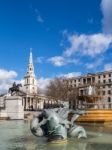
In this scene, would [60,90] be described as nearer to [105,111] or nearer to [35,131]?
[105,111]

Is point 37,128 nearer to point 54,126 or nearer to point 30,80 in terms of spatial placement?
point 54,126

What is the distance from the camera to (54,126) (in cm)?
1766

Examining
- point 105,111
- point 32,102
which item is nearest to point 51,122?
point 105,111

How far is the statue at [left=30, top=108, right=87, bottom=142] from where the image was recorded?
57.9 feet

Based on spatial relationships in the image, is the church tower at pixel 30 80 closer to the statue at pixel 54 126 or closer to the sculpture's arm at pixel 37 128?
the statue at pixel 54 126

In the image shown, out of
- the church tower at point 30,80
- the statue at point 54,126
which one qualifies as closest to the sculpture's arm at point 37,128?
the statue at point 54,126

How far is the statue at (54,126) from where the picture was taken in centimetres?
1764

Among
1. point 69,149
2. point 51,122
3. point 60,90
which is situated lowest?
point 69,149

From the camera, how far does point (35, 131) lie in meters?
18.4

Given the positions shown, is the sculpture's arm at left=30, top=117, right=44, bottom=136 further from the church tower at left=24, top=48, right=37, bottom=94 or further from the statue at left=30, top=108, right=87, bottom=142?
the church tower at left=24, top=48, right=37, bottom=94

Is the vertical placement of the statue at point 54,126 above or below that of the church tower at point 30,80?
below


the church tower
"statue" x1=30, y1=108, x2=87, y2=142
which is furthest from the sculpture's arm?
the church tower

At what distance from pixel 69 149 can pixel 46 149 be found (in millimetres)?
1017

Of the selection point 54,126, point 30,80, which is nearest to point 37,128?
point 54,126
